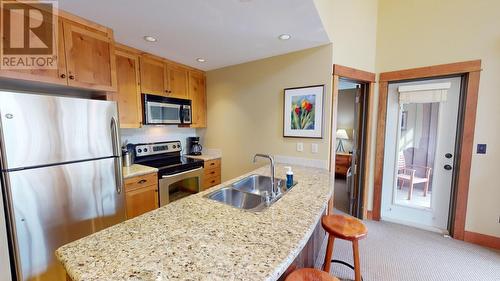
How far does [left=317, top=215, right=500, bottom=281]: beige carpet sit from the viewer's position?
73.3 inches

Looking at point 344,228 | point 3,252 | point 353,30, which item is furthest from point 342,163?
point 3,252

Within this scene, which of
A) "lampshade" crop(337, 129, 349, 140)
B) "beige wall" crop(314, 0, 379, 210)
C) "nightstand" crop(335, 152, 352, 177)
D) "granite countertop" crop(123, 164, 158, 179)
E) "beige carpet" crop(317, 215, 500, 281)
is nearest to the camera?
"beige carpet" crop(317, 215, 500, 281)

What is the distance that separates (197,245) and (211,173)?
2.44 metres

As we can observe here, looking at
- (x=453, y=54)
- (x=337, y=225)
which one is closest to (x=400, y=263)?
(x=337, y=225)

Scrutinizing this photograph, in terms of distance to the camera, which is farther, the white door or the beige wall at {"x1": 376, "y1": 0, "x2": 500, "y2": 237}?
the white door

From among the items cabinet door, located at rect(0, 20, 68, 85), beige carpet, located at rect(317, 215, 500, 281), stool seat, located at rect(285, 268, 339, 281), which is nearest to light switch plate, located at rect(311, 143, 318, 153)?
beige carpet, located at rect(317, 215, 500, 281)

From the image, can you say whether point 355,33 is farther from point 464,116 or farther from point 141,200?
point 141,200

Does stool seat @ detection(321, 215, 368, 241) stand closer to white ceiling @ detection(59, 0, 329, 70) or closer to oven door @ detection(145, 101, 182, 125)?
white ceiling @ detection(59, 0, 329, 70)

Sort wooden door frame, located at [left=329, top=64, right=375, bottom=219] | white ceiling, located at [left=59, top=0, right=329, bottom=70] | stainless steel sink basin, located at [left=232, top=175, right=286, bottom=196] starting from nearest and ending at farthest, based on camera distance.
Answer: white ceiling, located at [left=59, top=0, right=329, bottom=70]
stainless steel sink basin, located at [left=232, top=175, right=286, bottom=196]
wooden door frame, located at [left=329, top=64, right=375, bottom=219]

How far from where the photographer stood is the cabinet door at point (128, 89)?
94.7 inches

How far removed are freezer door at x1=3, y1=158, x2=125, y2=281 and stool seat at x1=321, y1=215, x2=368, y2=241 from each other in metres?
2.05

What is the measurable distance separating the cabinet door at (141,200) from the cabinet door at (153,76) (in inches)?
52.1

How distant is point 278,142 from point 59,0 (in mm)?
2551

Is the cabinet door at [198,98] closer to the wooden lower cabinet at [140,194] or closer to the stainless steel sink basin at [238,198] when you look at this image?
the wooden lower cabinet at [140,194]
